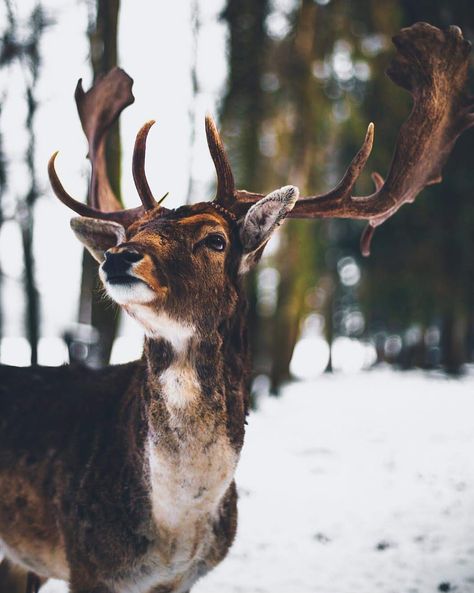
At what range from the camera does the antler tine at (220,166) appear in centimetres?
352

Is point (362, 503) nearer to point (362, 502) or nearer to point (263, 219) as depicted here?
point (362, 502)

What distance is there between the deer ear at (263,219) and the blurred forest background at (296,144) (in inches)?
131

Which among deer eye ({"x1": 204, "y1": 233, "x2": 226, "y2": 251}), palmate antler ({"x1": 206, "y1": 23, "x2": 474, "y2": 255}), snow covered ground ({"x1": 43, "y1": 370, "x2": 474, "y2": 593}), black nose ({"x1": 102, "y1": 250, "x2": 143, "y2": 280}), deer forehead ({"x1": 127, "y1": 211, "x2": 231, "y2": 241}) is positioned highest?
palmate antler ({"x1": 206, "y1": 23, "x2": 474, "y2": 255})

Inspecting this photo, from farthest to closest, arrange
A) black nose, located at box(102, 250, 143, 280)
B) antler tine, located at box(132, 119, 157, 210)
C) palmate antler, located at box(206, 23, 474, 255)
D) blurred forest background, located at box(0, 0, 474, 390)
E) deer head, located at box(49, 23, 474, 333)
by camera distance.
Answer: blurred forest background, located at box(0, 0, 474, 390), palmate antler, located at box(206, 23, 474, 255), antler tine, located at box(132, 119, 157, 210), deer head, located at box(49, 23, 474, 333), black nose, located at box(102, 250, 143, 280)

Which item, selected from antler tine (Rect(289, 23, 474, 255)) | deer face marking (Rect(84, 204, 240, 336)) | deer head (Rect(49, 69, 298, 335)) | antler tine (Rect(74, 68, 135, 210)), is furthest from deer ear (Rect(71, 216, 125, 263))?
antler tine (Rect(289, 23, 474, 255))

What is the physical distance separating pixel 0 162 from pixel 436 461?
21.1ft

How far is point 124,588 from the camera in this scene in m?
3.17

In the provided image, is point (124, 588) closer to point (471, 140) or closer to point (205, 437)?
point (205, 437)

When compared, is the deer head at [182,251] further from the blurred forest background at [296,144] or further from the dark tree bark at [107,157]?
the blurred forest background at [296,144]

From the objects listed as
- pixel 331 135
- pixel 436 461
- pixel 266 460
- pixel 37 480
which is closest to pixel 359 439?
pixel 266 460

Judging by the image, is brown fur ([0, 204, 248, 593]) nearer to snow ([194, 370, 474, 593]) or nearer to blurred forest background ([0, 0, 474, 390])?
snow ([194, 370, 474, 593])

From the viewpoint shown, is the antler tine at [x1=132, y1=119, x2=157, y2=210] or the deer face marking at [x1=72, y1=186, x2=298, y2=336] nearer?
the deer face marking at [x1=72, y1=186, x2=298, y2=336]

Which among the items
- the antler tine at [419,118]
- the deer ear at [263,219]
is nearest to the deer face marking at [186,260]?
the deer ear at [263,219]

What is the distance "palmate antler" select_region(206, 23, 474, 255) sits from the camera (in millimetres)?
3820
